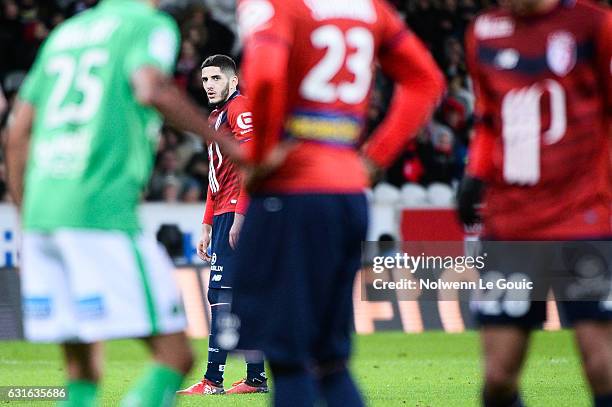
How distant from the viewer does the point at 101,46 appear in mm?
5094

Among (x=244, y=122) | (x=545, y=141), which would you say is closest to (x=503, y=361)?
(x=545, y=141)

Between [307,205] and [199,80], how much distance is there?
1457 centimetres

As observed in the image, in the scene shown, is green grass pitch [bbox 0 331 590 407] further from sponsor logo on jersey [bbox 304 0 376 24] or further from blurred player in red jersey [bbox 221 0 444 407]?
sponsor logo on jersey [bbox 304 0 376 24]

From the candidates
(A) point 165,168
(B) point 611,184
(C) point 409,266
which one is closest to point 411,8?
(A) point 165,168

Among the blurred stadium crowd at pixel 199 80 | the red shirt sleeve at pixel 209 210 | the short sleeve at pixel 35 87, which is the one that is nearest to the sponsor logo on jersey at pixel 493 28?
the short sleeve at pixel 35 87

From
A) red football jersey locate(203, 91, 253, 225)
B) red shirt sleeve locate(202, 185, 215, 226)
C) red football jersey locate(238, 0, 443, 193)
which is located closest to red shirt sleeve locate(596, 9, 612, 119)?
red football jersey locate(238, 0, 443, 193)

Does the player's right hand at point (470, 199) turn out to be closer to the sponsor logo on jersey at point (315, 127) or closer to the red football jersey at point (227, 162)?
the sponsor logo on jersey at point (315, 127)

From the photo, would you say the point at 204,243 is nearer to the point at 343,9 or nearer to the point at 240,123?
the point at 240,123

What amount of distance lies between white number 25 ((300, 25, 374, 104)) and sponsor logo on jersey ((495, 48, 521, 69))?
69 centimetres

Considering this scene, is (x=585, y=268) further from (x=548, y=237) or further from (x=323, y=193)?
(x=323, y=193)

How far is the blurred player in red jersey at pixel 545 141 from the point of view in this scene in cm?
545

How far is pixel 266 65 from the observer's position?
4.84m

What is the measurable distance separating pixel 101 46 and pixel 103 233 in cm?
Result: 69

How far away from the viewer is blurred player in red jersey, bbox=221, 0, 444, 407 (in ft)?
16.4
